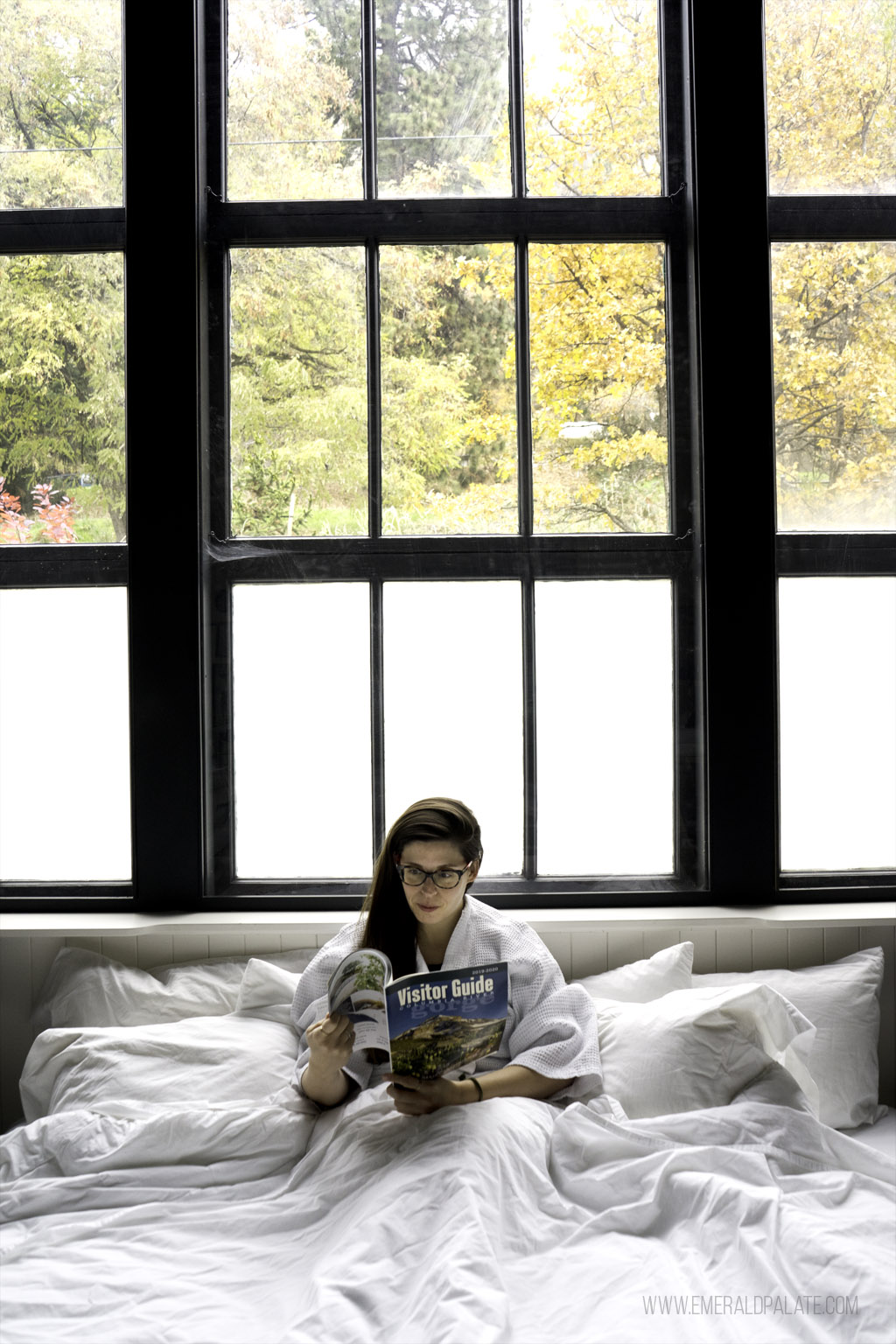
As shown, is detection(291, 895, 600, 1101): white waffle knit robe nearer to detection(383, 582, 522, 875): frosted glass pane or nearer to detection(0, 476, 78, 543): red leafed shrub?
detection(383, 582, 522, 875): frosted glass pane

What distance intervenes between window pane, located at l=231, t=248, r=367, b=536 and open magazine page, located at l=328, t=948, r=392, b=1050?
1288 millimetres

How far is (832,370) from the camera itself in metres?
2.60

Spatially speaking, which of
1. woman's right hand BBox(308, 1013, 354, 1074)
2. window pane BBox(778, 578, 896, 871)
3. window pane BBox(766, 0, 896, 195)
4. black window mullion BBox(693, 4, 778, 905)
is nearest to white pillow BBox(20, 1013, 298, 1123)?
woman's right hand BBox(308, 1013, 354, 1074)

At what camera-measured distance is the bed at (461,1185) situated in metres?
1.36

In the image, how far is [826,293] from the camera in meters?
2.60

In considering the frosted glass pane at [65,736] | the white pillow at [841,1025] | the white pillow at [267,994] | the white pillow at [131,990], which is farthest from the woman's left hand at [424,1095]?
the frosted glass pane at [65,736]

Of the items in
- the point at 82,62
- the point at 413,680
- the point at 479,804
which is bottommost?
the point at 479,804

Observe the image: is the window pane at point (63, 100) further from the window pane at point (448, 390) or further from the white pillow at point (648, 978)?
the white pillow at point (648, 978)

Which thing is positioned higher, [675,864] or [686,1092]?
[675,864]

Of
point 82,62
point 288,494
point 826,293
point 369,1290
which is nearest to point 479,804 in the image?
point 288,494

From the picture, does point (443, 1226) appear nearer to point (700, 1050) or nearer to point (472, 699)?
point (700, 1050)

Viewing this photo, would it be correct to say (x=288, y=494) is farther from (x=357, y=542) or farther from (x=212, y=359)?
(x=212, y=359)

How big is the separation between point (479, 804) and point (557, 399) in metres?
1.15

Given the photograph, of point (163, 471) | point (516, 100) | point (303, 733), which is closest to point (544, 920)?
point (303, 733)
